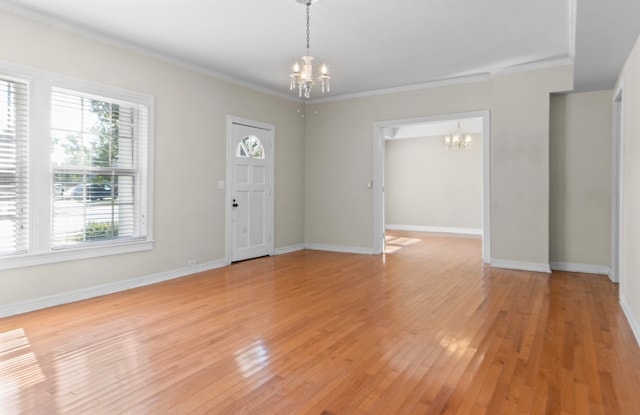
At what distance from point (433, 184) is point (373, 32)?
679cm

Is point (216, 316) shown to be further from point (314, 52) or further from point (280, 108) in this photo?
point (280, 108)

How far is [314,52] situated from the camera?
493cm

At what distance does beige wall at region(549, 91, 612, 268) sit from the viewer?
5363 mm

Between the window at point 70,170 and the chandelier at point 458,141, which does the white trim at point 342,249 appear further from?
the chandelier at point 458,141

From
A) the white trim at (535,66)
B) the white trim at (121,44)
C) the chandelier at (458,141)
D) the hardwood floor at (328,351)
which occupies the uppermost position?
the white trim at (535,66)

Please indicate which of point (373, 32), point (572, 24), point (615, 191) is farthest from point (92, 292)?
point (615, 191)

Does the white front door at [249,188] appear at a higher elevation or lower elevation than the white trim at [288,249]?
higher

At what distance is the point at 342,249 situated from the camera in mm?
7348

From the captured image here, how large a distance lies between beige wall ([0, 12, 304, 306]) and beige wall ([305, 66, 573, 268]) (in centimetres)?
92

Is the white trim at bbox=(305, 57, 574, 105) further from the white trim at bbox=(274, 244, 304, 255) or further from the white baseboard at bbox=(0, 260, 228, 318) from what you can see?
the white baseboard at bbox=(0, 260, 228, 318)

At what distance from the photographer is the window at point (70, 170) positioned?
12.0 feet

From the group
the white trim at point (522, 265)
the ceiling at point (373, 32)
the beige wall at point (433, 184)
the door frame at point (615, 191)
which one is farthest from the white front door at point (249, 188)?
the door frame at point (615, 191)

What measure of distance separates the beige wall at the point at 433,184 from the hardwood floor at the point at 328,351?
212 inches

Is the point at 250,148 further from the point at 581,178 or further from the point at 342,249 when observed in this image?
the point at 581,178
